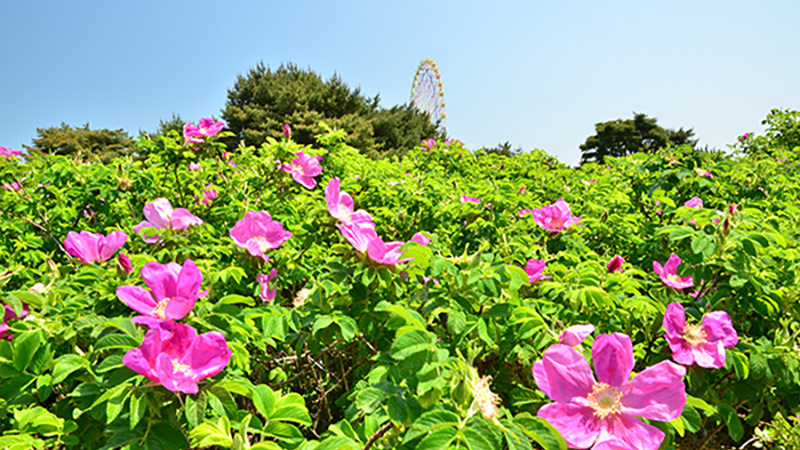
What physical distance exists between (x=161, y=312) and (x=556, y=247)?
70.2 inches

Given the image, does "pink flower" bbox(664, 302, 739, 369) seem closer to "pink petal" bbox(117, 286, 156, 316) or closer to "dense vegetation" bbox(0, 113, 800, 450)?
"dense vegetation" bbox(0, 113, 800, 450)

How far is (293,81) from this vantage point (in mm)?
21016

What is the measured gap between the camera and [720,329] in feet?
4.41

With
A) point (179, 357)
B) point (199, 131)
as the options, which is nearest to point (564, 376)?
point (179, 357)

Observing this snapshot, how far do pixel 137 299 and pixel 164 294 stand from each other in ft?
0.20

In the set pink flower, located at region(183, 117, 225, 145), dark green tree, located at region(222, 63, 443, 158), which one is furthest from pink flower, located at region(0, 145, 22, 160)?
dark green tree, located at region(222, 63, 443, 158)

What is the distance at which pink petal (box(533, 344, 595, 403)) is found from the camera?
3.24 feet

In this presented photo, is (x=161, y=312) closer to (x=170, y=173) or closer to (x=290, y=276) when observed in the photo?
(x=290, y=276)

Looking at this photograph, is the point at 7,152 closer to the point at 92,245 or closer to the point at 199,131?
the point at 199,131

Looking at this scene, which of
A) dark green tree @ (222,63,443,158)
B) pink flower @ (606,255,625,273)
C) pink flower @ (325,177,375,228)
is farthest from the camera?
dark green tree @ (222,63,443,158)

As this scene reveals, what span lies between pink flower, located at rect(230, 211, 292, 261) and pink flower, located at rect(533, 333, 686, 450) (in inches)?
38.6

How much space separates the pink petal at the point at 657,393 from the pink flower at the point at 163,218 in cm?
154

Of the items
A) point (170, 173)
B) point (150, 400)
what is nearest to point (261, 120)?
point (170, 173)

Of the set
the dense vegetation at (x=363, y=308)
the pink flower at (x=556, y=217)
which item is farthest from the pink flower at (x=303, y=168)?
the pink flower at (x=556, y=217)
